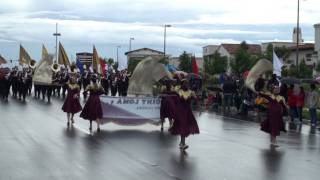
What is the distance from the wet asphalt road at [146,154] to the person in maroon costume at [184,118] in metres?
0.40

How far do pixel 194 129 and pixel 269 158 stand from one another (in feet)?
6.52

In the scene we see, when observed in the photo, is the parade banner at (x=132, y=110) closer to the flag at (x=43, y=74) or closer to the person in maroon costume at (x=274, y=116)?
the person in maroon costume at (x=274, y=116)

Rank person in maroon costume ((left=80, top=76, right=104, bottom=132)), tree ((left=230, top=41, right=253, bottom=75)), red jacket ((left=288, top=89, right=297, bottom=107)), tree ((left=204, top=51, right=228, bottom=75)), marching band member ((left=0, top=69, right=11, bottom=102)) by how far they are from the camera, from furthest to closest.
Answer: tree ((left=204, top=51, right=228, bottom=75))
tree ((left=230, top=41, right=253, bottom=75))
marching band member ((left=0, top=69, right=11, bottom=102))
red jacket ((left=288, top=89, right=297, bottom=107))
person in maroon costume ((left=80, top=76, right=104, bottom=132))

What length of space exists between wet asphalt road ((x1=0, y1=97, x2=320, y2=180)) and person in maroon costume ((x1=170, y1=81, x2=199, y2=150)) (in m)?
0.40

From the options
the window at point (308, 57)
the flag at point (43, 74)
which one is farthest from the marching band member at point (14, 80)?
the window at point (308, 57)

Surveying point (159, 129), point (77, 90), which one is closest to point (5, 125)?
point (77, 90)

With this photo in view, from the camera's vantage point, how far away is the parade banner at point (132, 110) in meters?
18.7

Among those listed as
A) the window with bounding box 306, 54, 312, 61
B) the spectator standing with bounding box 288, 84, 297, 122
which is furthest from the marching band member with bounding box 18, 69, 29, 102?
the window with bounding box 306, 54, 312, 61

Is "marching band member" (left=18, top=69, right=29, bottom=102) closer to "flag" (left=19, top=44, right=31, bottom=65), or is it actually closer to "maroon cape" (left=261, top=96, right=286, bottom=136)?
"flag" (left=19, top=44, right=31, bottom=65)

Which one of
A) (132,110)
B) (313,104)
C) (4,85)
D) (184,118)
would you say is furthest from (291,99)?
(4,85)

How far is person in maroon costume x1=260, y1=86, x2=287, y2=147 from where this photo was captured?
15273mm

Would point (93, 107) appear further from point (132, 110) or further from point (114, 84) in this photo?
point (114, 84)

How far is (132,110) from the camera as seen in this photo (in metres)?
19.0

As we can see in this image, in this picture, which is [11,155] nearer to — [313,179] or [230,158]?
[230,158]
